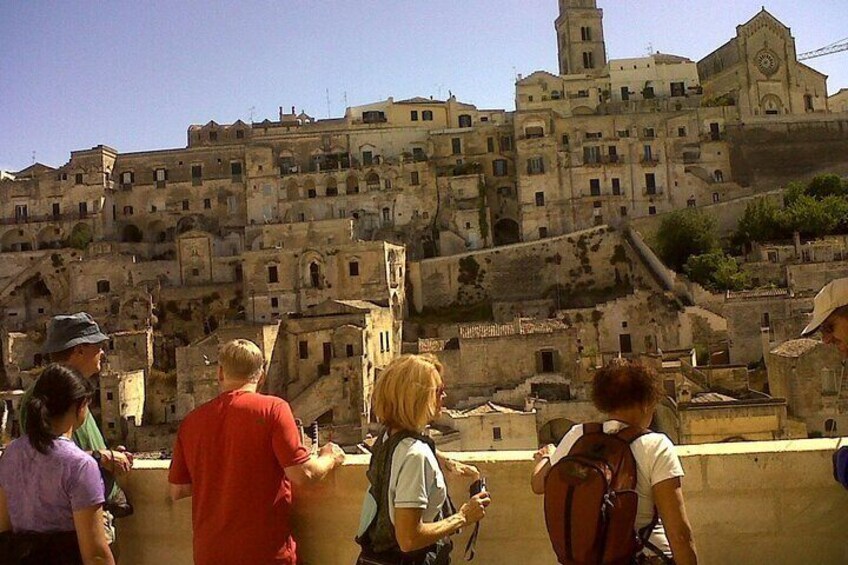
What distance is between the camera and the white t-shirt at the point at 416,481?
11.5 feet

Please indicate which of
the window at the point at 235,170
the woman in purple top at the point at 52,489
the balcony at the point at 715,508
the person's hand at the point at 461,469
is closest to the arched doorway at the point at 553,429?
the balcony at the point at 715,508

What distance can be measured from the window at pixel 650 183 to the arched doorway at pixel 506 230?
8.51 m

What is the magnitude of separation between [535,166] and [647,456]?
154 ft

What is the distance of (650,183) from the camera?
1917 inches

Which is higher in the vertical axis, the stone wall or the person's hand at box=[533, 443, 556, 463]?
the stone wall

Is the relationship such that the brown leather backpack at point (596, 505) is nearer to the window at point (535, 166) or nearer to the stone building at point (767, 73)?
the window at point (535, 166)

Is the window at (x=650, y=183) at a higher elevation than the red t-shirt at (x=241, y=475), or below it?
higher

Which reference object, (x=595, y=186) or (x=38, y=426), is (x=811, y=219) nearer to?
(x=595, y=186)

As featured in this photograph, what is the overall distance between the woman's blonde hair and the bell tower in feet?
217

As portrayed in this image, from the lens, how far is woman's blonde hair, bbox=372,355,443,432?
3582 mm

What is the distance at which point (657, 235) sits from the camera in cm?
4259

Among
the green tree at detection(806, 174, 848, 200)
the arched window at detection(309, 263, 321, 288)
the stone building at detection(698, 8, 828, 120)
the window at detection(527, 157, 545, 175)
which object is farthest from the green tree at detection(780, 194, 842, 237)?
the arched window at detection(309, 263, 321, 288)

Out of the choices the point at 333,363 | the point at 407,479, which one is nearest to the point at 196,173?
the point at 333,363

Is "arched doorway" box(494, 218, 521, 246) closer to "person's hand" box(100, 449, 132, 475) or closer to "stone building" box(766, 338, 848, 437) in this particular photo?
"stone building" box(766, 338, 848, 437)
